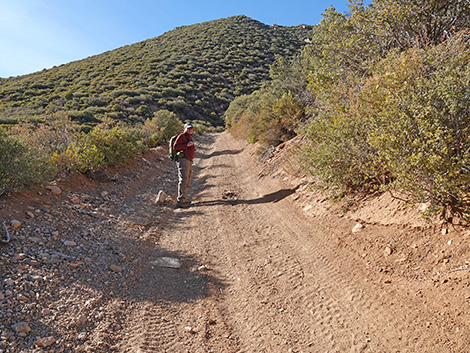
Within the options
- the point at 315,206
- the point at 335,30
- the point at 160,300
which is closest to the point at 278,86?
the point at 335,30

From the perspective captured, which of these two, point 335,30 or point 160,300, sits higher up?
point 335,30

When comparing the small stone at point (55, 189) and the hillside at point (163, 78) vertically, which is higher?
the hillside at point (163, 78)

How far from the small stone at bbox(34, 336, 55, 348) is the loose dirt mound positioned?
0.01 m

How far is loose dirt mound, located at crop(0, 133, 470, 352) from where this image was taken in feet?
8.33

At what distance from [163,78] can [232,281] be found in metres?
36.2

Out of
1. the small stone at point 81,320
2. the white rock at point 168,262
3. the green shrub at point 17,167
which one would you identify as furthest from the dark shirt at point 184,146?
the small stone at point 81,320

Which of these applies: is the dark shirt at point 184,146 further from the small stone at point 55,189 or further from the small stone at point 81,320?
the small stone at point 81,320

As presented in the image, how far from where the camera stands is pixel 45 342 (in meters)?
2.40

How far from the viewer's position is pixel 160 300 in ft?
10.6

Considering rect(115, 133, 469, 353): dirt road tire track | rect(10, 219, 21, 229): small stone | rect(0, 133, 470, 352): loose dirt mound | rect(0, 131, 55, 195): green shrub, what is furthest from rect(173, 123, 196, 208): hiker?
rect(10, 219, 21, 229): small stone

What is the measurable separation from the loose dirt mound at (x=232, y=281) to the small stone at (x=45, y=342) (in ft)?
0.04

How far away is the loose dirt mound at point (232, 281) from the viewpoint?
8.33 feet

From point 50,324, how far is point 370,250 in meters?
3.80

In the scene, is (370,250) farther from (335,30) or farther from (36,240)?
(335,30)
